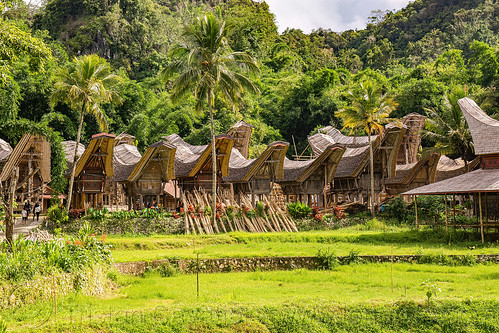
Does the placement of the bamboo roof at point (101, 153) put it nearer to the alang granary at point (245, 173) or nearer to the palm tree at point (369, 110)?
the alang granary at point (245, 173)

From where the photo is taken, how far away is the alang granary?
24656 millimetres

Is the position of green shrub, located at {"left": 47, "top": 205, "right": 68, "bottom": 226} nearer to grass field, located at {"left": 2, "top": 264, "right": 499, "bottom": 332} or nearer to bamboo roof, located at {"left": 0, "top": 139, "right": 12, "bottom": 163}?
bamboo roof, located at {"left": 0, "top": 139, "right": 12, "bottom": 163}

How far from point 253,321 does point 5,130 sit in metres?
10.6

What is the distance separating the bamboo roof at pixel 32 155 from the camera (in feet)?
87.8

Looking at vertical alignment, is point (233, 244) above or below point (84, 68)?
below

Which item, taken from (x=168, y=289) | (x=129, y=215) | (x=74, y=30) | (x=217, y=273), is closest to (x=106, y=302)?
(x=168, y=289)

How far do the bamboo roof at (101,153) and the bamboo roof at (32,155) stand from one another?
1.96 meters

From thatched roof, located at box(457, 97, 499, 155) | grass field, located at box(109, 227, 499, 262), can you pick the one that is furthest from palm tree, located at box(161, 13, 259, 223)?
thatched roof, located at box(457, 97, 499, 155)

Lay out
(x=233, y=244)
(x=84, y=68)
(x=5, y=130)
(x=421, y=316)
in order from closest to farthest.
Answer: (x=421, y=316), (x=5, y=130), (x=233, y=244), (x=84, y=68)

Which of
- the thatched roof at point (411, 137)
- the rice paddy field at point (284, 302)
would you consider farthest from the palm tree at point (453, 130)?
the rice paddy field at point (284, 302)

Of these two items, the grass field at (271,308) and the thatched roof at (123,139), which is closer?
the grass field at (271,308)

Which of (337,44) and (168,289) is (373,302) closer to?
(168,289)

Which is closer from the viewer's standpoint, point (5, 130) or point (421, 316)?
point (421, 316)

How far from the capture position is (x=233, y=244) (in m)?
21.8
